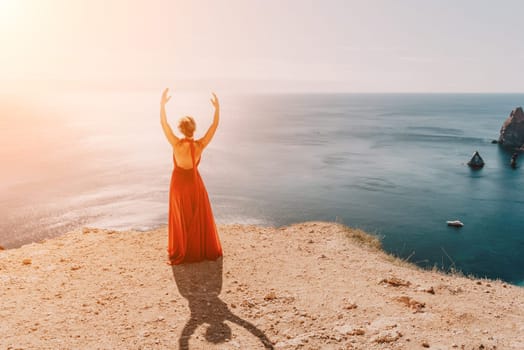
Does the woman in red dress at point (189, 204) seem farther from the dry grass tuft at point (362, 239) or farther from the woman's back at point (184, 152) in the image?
the dry grass tuft at point (362, 239)

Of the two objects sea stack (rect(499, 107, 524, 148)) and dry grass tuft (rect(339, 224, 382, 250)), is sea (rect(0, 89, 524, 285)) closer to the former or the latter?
dry grass tuft (rect(339, 224, 382, 250))

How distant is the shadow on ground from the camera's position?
18.1 feet

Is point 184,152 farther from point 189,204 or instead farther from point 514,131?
point 514,131

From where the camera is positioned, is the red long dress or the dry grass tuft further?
the dry grass tuft

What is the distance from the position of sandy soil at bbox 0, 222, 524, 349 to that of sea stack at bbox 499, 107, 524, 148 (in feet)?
269

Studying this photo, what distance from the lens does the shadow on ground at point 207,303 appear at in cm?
552

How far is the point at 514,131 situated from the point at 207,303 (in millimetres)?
88443

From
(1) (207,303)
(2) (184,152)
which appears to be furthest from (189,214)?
(1) (207,303)

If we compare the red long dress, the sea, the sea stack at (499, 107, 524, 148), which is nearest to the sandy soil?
the red long dress

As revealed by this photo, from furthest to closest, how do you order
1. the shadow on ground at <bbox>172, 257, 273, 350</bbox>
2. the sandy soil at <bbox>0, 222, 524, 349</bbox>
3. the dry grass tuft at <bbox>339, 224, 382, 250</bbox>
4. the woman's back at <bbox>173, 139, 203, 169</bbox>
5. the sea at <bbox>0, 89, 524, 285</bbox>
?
the sea at <bbox>0, 89, 524, 285</bbox> → the dry grass tuft at <bbox>339, 224, 382, 250</bbox> → the woman's back at <bbox>173, 139, 203, 169</bbox> → the shadow on ground at <bbox>172, 257, 273, 350</bbox> → the sandy soil at <bbox>0, 222, 524, 349</bbox>

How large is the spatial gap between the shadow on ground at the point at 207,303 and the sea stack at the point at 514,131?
8542 cm

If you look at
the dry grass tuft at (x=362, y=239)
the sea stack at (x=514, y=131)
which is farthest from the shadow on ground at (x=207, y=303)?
the sea stack at (x=514, y=131)

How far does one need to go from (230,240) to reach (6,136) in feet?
290

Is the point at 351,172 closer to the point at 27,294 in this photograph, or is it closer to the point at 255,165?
the point at 255,165
